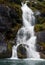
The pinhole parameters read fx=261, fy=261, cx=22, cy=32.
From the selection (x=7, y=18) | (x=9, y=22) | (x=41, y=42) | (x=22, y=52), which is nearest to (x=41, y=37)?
(x=41, y=42)

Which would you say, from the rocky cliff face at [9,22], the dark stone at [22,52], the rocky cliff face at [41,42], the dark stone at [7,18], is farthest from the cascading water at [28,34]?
the dark stone at [7,18]

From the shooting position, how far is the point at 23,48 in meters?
43.8

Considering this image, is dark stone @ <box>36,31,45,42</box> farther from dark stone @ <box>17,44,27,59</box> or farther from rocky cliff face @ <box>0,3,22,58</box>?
rocky cliff face @ <box>0,3,22,58</box>

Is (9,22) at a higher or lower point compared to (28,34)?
higher

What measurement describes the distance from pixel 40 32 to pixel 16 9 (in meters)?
8.94

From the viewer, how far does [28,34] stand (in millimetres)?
50344

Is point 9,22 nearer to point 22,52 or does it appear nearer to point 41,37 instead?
point 41,37

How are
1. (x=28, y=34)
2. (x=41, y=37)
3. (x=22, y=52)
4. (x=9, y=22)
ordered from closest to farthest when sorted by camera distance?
(x=22, y=52) < (x=41, y=37) < (x=28, y=34) < (x=9, y=22)

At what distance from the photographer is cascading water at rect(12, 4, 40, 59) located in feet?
148

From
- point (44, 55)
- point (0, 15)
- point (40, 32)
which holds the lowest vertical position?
point (44, 55)

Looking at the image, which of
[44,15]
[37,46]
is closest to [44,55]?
[37,46]

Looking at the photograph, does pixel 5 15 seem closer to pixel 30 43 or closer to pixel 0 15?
pixel 0 15

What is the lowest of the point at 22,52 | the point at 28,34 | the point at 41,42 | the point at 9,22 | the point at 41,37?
the point at 22,52

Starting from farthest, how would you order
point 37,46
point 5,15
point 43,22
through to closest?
point 43,22
point 5,15
point 37,46
